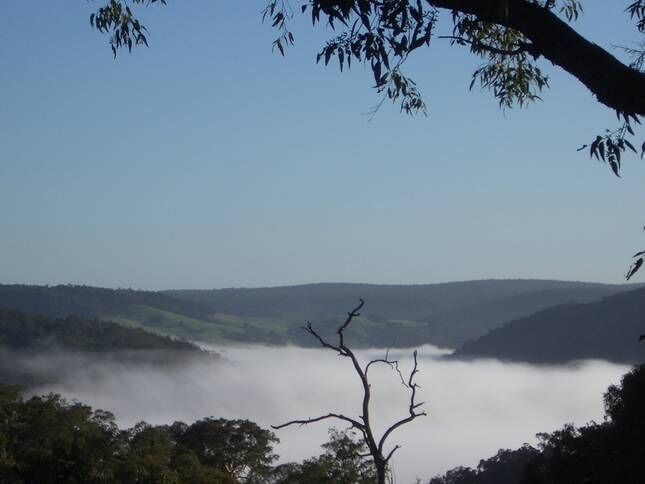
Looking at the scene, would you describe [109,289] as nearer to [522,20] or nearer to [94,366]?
[94,366]

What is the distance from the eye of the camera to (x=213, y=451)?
2798cm

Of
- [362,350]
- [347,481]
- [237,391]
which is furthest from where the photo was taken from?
[362,350]

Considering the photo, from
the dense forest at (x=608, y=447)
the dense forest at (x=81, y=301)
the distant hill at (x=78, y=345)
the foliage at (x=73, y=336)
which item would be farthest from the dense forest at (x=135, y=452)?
the dense forest at (x=81, y=301)

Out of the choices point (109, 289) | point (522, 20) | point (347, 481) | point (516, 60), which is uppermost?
point (109, 289)

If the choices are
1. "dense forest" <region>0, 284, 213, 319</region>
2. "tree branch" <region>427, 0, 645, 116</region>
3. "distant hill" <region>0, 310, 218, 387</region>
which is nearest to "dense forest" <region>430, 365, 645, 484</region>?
"tree branch" <region>427, 0, 645, 116</region>

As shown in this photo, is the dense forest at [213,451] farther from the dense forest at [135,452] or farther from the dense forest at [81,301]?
the dense forest at [81,301]

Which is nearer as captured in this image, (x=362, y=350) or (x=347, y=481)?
(x=347, y=481)

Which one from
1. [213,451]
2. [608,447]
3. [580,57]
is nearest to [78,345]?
[213,451]

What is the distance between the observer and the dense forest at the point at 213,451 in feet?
53.3

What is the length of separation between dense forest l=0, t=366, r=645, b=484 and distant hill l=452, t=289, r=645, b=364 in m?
85.3

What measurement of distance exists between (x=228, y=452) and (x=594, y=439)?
13.1m

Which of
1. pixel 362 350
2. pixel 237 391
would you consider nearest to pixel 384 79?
pixel 237 391

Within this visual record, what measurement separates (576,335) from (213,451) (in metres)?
105

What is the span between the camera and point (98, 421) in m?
26.6
